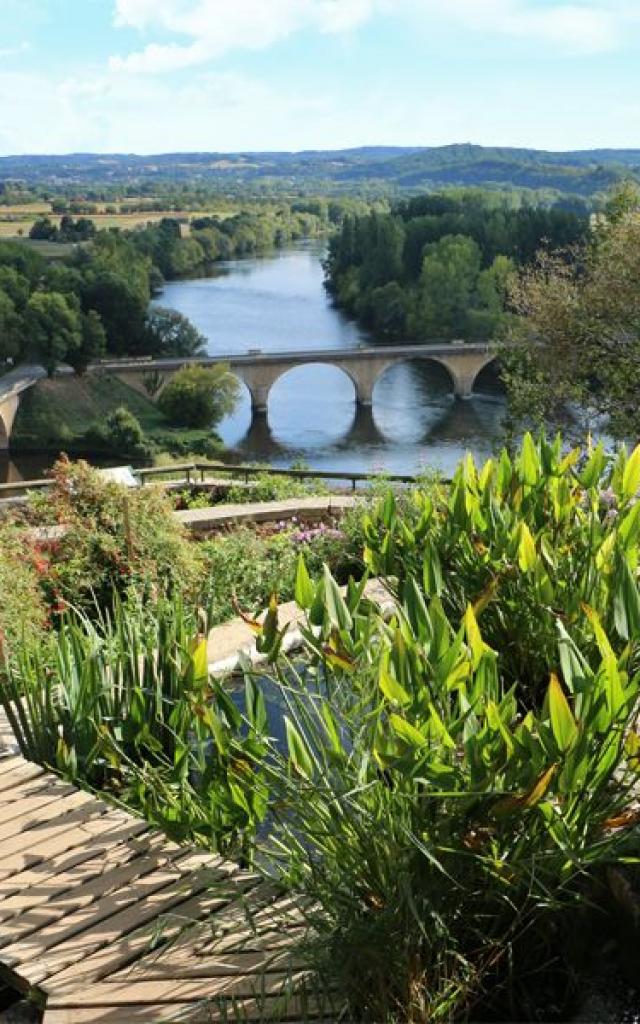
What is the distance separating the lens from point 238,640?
20.0ft

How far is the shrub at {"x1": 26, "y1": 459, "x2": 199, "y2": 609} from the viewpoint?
728 centimetres

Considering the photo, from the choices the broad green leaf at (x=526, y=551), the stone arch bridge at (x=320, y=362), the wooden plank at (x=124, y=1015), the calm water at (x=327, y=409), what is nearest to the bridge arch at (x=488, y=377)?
the calm water at (x=327, y=409)

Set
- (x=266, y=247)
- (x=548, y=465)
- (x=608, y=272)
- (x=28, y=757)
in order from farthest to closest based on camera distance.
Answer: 1. (x=266, y=247)
2. (x=608, y=272)
3. (x=548, y=465)
4. (x=28, y=757)

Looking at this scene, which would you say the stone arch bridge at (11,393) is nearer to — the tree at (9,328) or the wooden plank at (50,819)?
the tree at (9,328)

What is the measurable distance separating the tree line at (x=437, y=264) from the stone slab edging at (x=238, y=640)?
5633cm

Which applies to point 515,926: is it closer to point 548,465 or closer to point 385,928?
point 385,928

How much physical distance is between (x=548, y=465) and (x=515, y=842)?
2717 millimetres

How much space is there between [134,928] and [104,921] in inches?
3.6

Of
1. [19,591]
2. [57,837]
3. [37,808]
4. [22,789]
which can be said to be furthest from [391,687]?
[19,591]

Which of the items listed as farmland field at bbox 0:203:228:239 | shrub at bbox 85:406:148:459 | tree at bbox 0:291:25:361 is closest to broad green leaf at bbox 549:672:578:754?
shrub at bbox 85:406:148:459

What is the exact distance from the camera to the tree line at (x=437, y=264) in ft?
221

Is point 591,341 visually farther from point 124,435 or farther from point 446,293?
point 446,293

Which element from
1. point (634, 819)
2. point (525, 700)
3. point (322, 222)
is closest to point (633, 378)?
point (525, 700)

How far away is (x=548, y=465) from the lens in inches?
210
